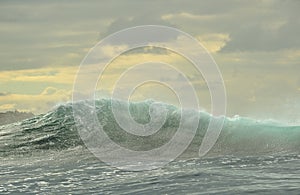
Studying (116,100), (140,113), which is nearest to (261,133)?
(140,113)

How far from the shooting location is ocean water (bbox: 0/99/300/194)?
13602mm

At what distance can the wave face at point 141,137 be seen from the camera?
23.0 meters

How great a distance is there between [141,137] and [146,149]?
10.2 feet

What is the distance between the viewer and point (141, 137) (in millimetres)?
26891

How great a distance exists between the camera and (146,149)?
78.2 feet

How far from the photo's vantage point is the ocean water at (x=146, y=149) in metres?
13.6

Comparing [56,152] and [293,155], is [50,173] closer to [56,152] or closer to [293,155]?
[56,152]

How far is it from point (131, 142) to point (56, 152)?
396 centimetres

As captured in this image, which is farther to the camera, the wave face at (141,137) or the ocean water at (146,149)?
the wave face at (141,137)

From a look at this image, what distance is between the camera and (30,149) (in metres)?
26.0

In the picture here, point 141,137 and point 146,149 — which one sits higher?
point 141,137

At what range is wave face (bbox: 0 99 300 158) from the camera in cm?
2300

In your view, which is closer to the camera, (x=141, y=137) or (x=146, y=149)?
(x=146, y=149)

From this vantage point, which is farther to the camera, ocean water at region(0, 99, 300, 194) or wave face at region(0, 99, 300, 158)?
wave face at region(0, 99, 300, 158)
